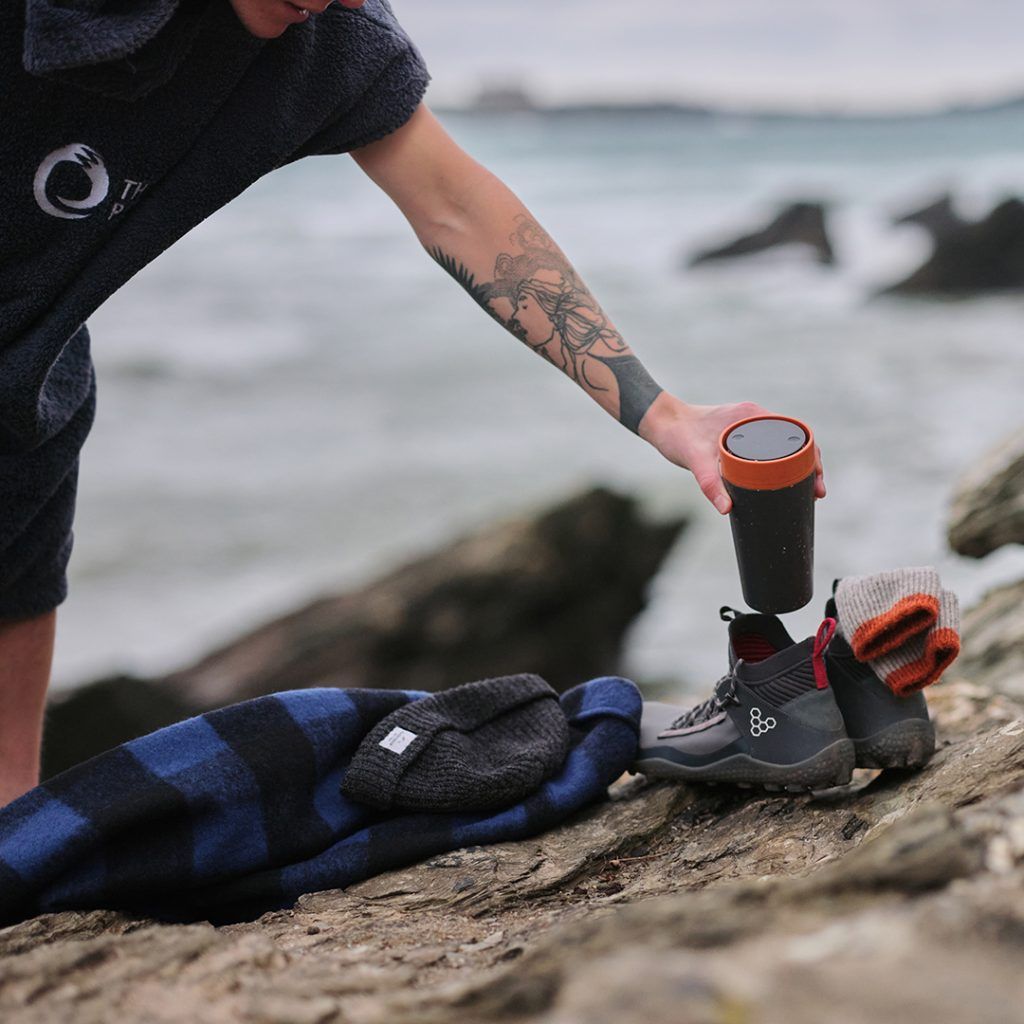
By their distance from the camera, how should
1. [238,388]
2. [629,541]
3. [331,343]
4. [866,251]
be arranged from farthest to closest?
[866,251] → [331,343] → [238,388] → [629,541]

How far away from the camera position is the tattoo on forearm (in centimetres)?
237

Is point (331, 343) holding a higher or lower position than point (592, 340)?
lower

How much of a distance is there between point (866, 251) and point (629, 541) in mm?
18445

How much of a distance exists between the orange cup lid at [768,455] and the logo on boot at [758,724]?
1.74ft

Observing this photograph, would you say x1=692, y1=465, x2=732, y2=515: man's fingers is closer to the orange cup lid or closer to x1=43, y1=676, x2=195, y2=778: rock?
the orange cup lid

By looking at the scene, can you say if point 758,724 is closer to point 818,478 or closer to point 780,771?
point 780,771

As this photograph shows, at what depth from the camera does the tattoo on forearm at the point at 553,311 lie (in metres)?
2.37

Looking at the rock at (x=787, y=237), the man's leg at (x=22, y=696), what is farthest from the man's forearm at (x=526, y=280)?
the rock at (x=787, y=237)

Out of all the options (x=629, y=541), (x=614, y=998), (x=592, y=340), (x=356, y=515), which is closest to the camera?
(x=614, y=998)

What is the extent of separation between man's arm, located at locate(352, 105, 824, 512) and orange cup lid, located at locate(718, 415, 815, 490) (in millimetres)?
284

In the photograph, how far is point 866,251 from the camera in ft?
76.4

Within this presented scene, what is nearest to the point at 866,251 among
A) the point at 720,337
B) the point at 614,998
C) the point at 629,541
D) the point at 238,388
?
the point at 720,337

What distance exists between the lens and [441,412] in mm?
14320

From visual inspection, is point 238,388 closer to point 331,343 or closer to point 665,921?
point 331,343
